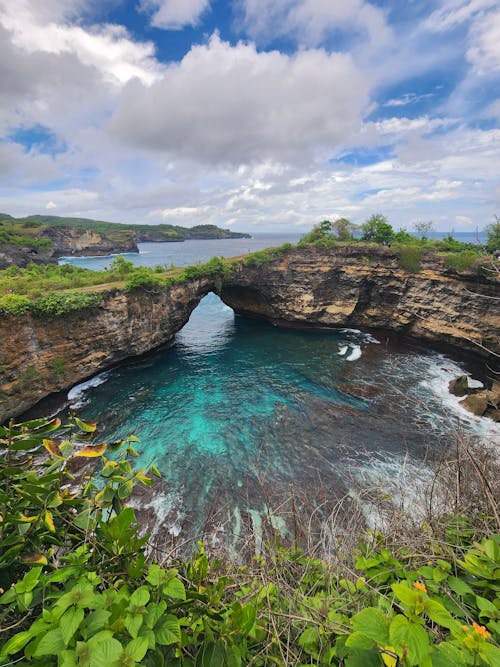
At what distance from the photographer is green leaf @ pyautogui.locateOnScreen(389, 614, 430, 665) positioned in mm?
1230

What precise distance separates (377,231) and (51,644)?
1345 inches

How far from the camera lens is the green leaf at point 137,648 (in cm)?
131

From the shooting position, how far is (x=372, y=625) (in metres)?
1.42

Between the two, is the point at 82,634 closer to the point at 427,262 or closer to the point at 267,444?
the point at 267,444

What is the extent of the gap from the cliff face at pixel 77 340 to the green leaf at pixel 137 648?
17273mm

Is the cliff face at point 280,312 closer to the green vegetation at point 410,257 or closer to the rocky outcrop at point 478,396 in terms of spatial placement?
the green vegetation at point 410,257

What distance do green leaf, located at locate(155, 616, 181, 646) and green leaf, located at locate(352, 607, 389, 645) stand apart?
927 mm

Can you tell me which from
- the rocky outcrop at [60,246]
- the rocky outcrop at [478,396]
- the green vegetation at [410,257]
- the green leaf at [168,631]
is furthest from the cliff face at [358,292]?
the rocky outcrop at [60,246]

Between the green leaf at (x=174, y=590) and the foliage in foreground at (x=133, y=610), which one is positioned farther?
the green leaf at (x=174, y=590)

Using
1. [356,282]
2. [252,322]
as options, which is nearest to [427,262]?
[356,282]

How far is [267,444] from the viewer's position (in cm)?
1359

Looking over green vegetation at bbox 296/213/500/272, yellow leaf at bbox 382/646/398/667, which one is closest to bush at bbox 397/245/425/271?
green vegetation at bbox 296/213/500/272

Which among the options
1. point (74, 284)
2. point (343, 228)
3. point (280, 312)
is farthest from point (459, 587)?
point (343, 228)

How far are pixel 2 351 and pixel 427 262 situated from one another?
1210 inches
